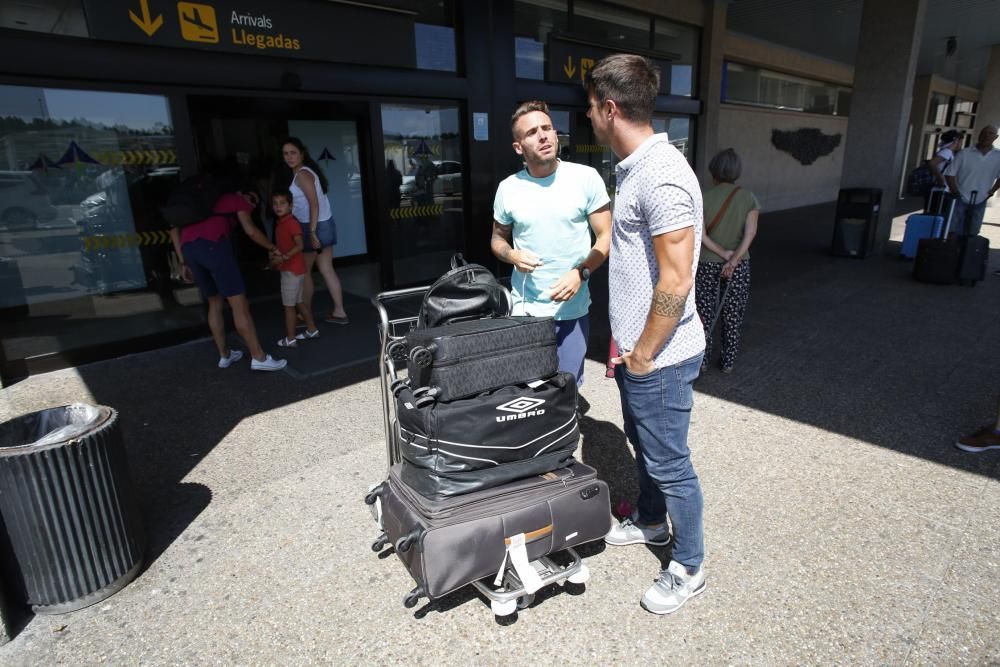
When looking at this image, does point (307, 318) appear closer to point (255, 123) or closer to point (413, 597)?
point (255, 123)

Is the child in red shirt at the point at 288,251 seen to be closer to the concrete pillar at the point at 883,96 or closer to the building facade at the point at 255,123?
the building facade at the point at 255,123

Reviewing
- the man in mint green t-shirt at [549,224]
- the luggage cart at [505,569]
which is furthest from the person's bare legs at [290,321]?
the man in mint green t-shirt at [549,224]

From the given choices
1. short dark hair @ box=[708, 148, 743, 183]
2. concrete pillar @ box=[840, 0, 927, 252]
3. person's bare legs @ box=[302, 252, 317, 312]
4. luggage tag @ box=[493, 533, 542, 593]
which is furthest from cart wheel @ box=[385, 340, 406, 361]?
concrete pillar @ box=[840, 0, 927, 252]

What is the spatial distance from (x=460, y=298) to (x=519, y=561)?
111cm

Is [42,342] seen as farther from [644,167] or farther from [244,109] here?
[644,167]

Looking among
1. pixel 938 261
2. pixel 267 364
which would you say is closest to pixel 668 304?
pixel 267 364

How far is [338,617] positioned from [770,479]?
236cm

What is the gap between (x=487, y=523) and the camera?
2.25 m

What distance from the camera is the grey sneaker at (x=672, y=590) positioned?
2385 mm

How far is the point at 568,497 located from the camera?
7.95 feet

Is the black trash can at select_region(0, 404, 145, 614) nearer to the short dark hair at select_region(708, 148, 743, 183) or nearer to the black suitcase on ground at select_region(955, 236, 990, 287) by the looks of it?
the short dark hair at select_region(708, 148, 743, 183)

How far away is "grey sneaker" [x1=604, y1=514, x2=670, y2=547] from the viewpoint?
281 centimetres

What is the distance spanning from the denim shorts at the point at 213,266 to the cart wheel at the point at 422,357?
318cm

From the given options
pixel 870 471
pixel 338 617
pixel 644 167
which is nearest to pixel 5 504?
pixel 338 617
